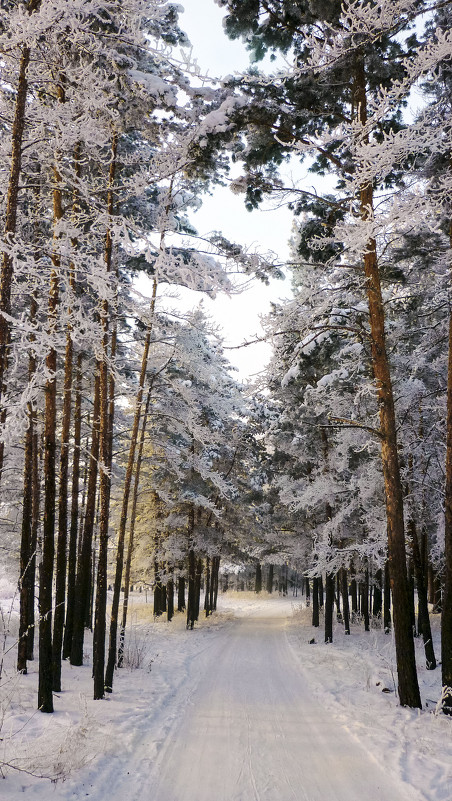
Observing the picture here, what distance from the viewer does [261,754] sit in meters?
6.09

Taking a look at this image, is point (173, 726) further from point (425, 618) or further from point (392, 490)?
point (425, 618)

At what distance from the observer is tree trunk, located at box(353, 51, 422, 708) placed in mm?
8070

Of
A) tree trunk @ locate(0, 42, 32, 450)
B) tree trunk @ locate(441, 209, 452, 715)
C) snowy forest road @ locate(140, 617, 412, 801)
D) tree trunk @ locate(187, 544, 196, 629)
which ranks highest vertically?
tree trunk @ locate(0, 42, 32, 450)

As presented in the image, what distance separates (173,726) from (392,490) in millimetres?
5360

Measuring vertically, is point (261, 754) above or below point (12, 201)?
below

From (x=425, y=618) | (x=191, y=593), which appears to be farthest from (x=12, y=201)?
(x=191, y=593)

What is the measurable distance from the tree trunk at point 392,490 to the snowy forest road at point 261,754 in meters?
1.68

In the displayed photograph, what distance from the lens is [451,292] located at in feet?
29.6

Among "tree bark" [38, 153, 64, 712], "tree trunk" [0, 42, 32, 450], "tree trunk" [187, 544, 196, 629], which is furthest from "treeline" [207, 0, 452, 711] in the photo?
"tree trunk" [187, 544, 196, 629]

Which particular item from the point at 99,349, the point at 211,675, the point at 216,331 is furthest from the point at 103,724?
the point at 216,331

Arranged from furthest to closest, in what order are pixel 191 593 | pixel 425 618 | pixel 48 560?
pixel 191 593, pixel 425 618, pixel 48 560

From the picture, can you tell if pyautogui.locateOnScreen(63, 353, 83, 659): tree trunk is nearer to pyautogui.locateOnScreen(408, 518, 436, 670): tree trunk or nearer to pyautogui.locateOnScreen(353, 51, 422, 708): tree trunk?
pyautogui.locateOnScreen(353, 51, 422, 708): tree trunk

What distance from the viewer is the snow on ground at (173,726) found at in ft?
16.8

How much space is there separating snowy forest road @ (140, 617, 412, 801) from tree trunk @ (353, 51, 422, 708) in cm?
168
